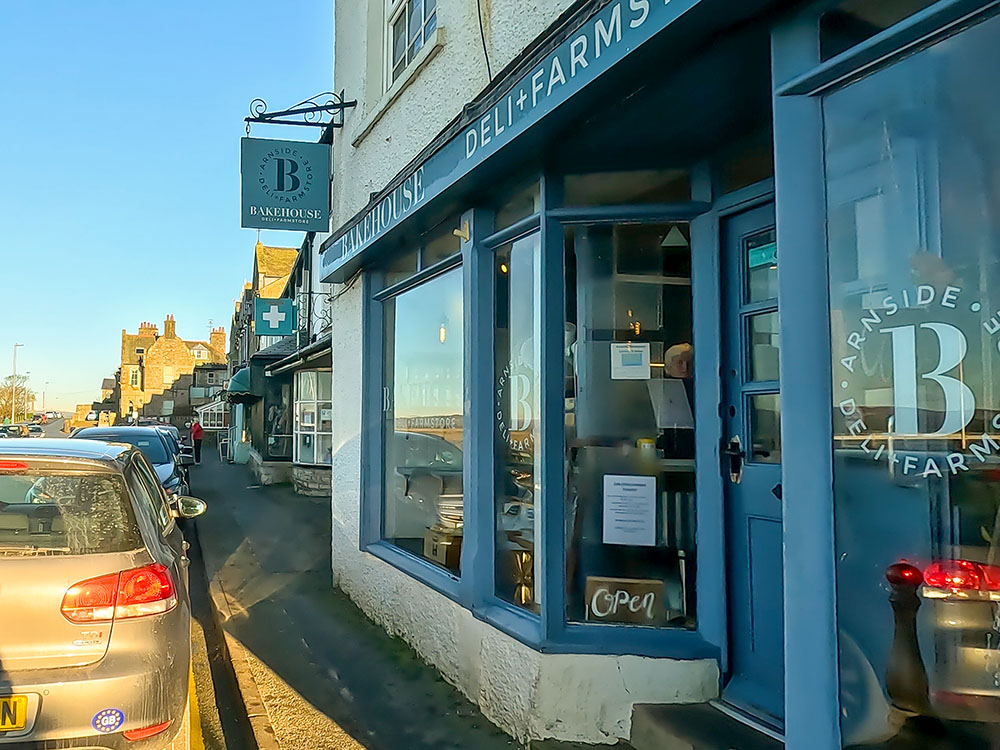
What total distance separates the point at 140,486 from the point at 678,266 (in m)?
3.06

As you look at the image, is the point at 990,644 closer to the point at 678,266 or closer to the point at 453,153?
the point at 678,266

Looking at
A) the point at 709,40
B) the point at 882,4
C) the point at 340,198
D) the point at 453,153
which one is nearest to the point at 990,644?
the point at 882,4

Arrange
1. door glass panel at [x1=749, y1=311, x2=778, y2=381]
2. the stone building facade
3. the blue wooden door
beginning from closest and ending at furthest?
1. the blue wooden door
2. door glass panel at [x1=749, y1=311, x2=778, y2=381]
3. the stone building facade

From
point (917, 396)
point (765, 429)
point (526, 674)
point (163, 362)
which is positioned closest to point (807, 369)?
point (917, 396)

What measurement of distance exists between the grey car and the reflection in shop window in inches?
73.5

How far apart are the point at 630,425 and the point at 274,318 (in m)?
13.3

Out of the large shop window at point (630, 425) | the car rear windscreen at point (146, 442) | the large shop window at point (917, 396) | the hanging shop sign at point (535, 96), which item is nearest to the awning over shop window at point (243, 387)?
the car rear windscreen at point (146, 442)

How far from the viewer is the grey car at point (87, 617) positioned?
10.8 feet

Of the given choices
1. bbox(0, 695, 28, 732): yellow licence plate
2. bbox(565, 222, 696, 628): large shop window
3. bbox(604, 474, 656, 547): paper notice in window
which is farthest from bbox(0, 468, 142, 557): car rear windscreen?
bbox(604, 474, 656, 547): paper notice in window

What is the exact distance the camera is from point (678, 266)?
440 centimetres

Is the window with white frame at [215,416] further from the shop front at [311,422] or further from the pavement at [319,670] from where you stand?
the pavement at [319,670]

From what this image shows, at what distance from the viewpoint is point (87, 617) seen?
11.2ft

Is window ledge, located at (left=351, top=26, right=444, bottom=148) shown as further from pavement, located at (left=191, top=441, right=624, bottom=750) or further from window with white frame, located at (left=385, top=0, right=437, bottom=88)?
pavement, located at (left=191, top=441, right=624, bottom=750)

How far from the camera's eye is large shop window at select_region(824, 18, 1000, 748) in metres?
2.37
